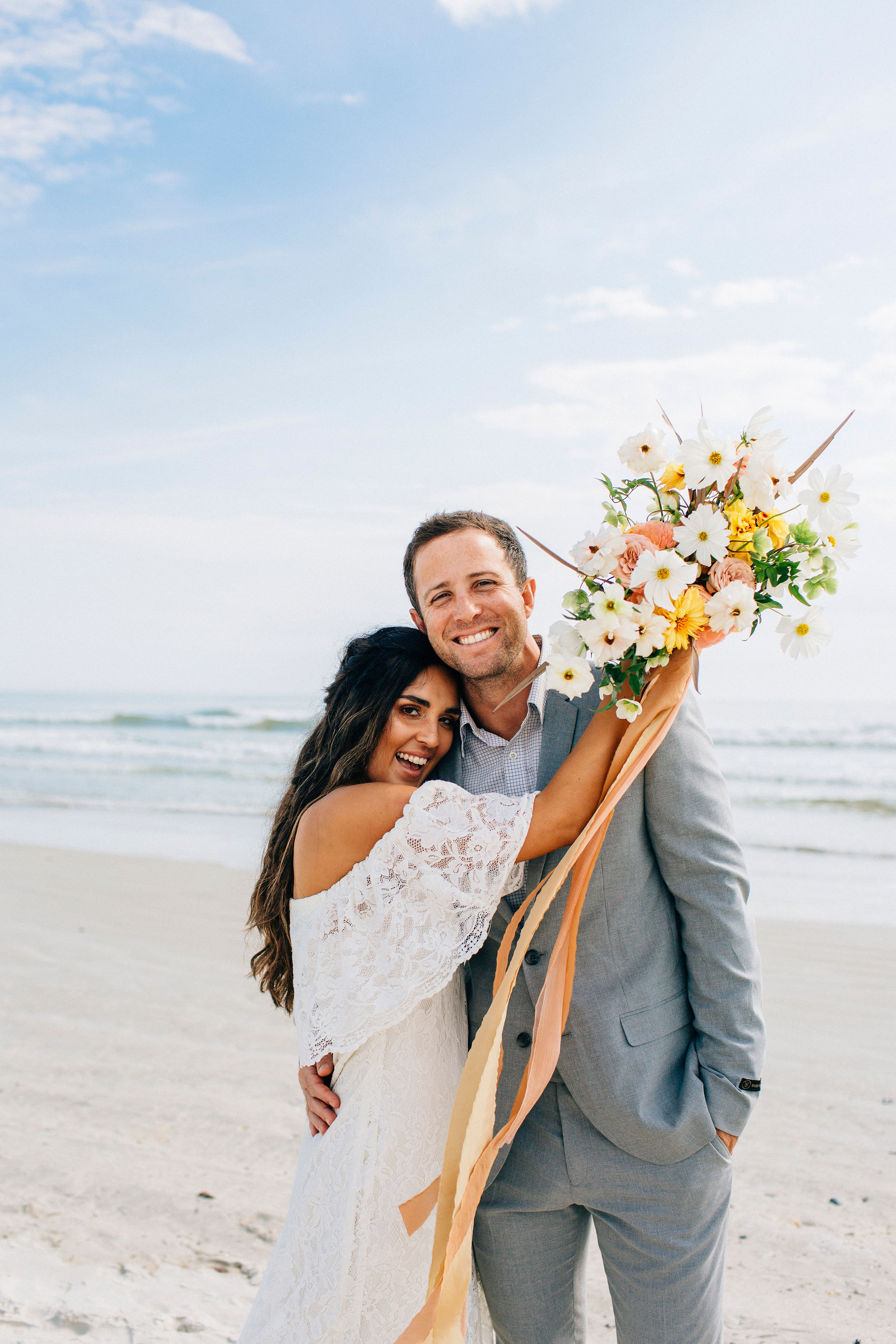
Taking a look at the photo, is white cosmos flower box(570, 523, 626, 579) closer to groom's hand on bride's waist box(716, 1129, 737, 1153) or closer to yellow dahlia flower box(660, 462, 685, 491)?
yellow dahlia flower box(660, 462, 685, 491)

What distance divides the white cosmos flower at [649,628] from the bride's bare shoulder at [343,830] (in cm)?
82

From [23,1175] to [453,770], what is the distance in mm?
2914

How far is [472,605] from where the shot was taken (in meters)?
2.62

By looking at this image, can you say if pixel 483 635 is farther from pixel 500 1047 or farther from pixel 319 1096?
pixel 319 1096

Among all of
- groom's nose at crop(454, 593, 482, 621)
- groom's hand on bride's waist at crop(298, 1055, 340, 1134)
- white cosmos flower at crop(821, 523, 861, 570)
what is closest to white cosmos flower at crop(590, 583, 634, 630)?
white cosmos flower at crop(821, 523, 861, 570)

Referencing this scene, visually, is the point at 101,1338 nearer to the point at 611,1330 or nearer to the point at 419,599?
the point at 611,1330

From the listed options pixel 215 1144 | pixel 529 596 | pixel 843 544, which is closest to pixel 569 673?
pixel 843 544

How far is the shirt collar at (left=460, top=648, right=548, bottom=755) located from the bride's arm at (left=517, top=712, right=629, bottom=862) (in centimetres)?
30

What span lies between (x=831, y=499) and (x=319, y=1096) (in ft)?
6.33

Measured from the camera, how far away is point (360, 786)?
245 centimetres

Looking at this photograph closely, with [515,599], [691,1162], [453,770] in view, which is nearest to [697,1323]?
[691,1162]

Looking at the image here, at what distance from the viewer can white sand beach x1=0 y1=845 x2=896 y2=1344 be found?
322 cm

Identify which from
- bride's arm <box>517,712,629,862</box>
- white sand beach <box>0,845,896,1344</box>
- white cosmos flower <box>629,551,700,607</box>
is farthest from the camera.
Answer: white sand beach <box>0,845,896,1344</box>

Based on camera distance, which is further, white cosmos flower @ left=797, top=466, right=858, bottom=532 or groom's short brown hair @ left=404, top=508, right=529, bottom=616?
groom's short brown hair @ left=404, top=508, right=529, bottom=616
